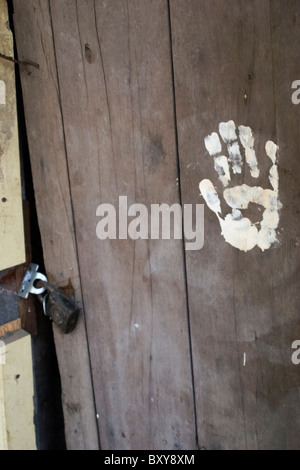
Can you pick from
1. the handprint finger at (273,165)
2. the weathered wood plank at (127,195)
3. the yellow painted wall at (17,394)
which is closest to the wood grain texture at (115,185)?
the weathered wood plank at (127,195)

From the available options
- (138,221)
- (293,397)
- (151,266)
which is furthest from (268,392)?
(138,221)

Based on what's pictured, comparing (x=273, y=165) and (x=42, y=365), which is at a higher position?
(x=273, y=165)

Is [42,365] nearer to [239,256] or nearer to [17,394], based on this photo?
[17,394]

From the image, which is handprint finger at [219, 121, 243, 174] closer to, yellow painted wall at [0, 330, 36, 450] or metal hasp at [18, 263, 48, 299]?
metal hasp at [18, 263, 48, 299]

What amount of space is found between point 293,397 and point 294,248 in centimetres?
34

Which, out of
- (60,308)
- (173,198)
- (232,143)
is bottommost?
(60,308)

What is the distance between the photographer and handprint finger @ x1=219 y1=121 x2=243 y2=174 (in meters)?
0.88

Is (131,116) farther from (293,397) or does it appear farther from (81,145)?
(293,397)

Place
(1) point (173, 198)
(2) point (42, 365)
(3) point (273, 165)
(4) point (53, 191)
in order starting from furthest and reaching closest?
(2) point (42, 365), (4) point (53, 191), (1) point (173, 198), (3) point (273, 165)

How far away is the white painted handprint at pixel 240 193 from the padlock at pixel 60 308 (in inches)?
17.6

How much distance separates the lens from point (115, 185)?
1.01m

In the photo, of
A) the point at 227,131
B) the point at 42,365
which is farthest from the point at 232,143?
the point at 42,365

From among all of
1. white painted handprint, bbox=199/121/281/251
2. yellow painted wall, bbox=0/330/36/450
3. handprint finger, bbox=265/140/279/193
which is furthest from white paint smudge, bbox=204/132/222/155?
yellow painted wall, bbox=0/330/36/450

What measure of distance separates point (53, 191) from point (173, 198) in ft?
1.06
